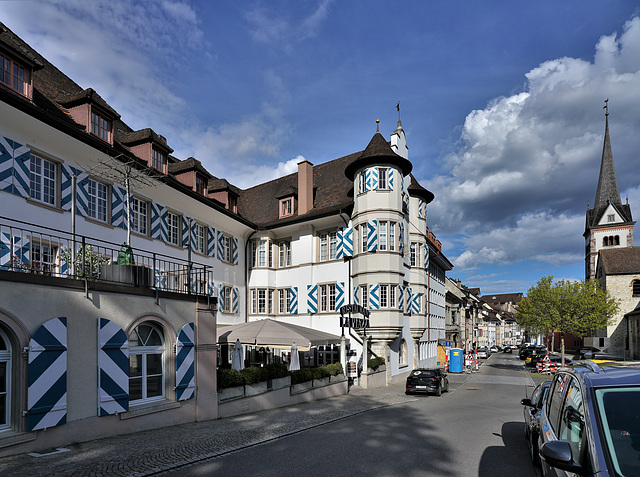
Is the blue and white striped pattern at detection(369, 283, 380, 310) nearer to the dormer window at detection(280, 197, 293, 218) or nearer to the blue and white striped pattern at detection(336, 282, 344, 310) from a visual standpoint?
the blue and white striped pattern at detection(336, 282, 344, 310)

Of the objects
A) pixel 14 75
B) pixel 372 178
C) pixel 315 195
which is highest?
pixel 14 75

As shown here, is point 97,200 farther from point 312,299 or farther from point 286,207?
point 312,299

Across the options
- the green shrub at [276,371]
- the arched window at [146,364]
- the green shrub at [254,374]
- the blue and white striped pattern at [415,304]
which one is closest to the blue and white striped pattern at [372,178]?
the blue and white striped pattern at [415,304]

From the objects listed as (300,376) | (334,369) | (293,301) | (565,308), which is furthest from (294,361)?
(565,308)

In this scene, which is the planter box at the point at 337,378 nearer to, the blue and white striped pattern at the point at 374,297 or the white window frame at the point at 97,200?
the blue and white striped pattern at the point at 374,297

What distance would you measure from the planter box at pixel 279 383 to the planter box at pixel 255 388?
0.29 m

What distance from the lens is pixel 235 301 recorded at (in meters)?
26.8

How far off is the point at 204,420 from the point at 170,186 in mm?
11050

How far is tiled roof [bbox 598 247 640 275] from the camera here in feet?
199

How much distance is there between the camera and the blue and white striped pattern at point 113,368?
384 inches

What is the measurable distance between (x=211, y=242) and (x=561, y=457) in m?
22.6

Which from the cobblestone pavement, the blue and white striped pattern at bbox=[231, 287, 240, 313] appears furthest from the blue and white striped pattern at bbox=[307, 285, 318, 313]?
the cobblestone pavement

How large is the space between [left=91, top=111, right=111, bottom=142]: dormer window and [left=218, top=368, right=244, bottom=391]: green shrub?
9.88 m

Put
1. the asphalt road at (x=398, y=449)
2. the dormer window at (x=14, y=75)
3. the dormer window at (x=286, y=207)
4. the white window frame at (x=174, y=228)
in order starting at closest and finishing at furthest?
the asphalt road at (x=398, y=449)
the dormer window at (x=14, y=75)
the white window frame at (x=174, y=228)
the dormer window at (x=286, y=207)
